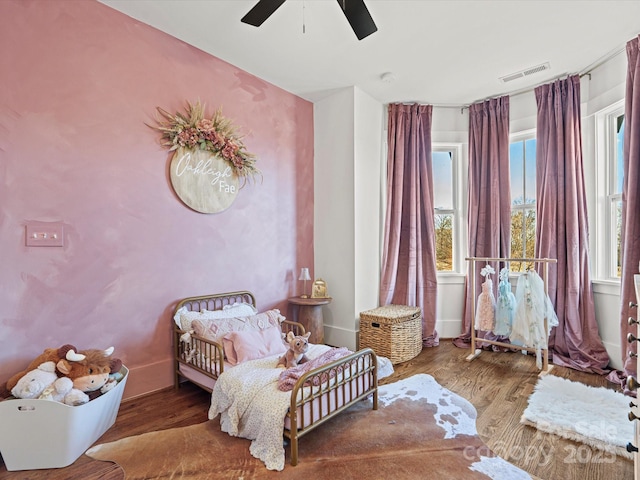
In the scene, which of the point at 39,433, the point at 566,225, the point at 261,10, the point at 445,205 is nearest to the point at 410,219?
the point at 445,205

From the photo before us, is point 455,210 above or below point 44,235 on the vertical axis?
above

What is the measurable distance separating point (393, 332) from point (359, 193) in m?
1.50

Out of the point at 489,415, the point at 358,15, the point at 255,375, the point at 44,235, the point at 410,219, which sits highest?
the point at 358,15

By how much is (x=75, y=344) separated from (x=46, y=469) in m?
0.75

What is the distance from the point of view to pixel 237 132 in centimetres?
329

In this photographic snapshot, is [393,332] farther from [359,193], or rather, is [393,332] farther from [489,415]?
[359,193]

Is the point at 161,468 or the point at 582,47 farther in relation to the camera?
the point at 582,47

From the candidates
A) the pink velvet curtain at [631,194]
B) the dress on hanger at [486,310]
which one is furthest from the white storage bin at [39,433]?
the pink velvet curtain at [631,194]

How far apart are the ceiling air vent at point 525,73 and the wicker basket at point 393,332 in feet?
8.39

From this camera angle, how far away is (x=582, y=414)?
7.75 ft

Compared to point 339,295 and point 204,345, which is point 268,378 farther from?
point 339,295

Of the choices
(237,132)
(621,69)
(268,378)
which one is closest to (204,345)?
(268,378)

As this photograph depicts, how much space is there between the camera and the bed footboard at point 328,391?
74.3 inches

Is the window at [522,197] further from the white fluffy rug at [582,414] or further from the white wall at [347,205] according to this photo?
the white wall at [347,205]
